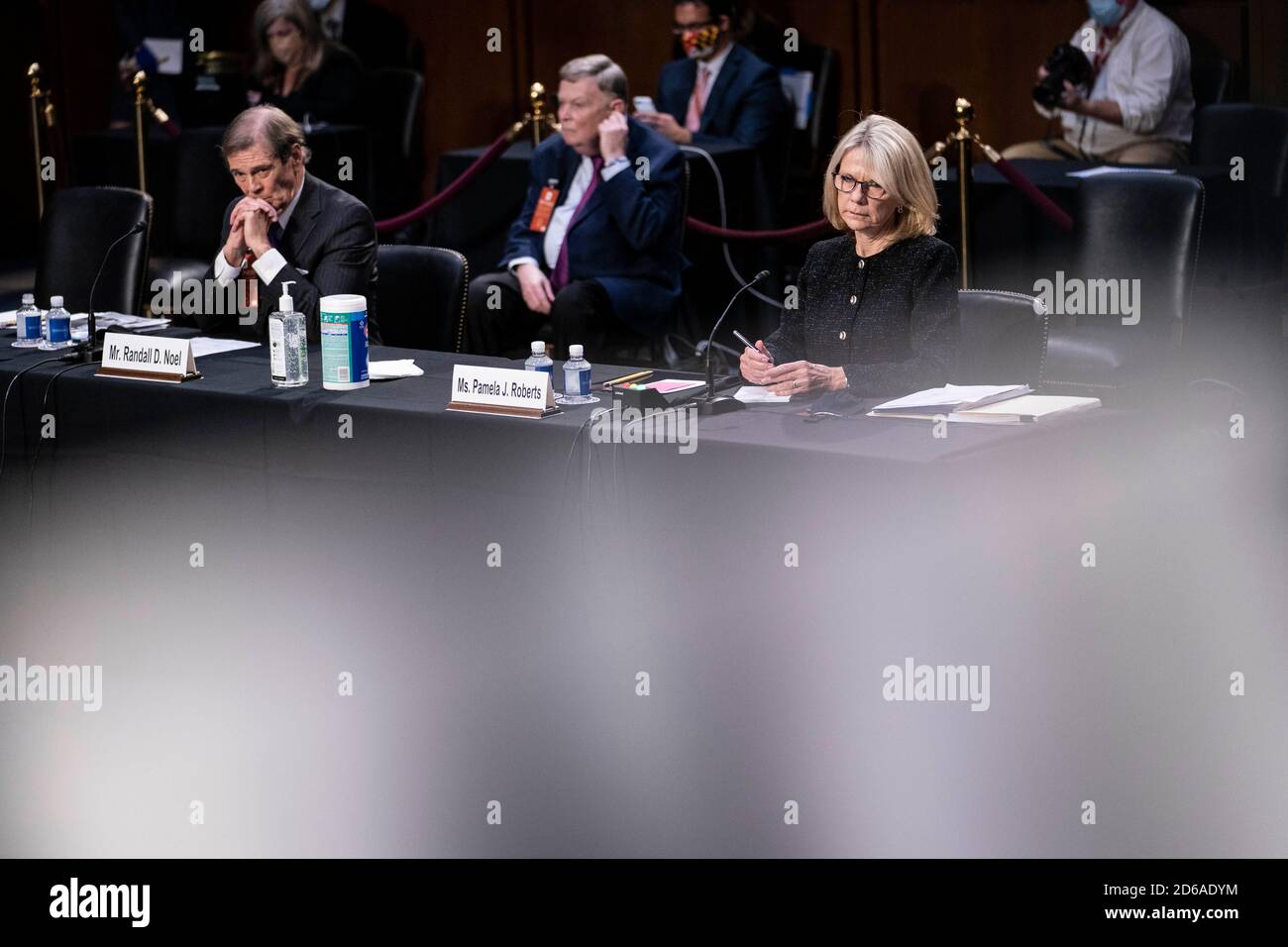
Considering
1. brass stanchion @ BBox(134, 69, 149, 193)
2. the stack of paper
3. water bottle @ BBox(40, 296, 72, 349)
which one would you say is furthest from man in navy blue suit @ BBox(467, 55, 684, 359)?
brass stanchion @ BBox(134, 69, 149, 193)

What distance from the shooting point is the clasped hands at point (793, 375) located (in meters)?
3.36

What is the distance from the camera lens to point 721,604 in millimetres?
3084

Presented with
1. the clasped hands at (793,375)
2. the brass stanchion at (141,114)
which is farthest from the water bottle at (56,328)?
the brass stanchion at (141,114)

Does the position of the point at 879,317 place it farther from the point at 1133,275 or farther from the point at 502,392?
the point at 1133,275

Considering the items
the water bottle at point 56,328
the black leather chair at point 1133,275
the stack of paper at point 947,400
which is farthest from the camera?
the black leather chair at point 1133,275

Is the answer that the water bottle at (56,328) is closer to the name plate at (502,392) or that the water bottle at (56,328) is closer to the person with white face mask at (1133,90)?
the name plate at (502,392)

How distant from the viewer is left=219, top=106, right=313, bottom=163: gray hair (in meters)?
4.24

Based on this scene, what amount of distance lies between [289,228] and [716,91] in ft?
9.84

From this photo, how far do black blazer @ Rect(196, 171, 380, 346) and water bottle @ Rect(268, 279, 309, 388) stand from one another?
47cm

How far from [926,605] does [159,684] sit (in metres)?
1.61

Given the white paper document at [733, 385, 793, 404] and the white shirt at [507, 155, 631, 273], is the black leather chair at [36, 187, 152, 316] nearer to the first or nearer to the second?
the white shirt at [507, 155, 631, 273]

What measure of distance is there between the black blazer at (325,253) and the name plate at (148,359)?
0.38 m

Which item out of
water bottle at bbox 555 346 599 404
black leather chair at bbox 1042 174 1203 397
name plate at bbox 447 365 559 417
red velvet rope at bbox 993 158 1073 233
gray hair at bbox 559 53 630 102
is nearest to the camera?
name plate at bbox 447 365 559 417

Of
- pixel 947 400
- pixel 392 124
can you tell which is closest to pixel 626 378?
pixel 947 400
